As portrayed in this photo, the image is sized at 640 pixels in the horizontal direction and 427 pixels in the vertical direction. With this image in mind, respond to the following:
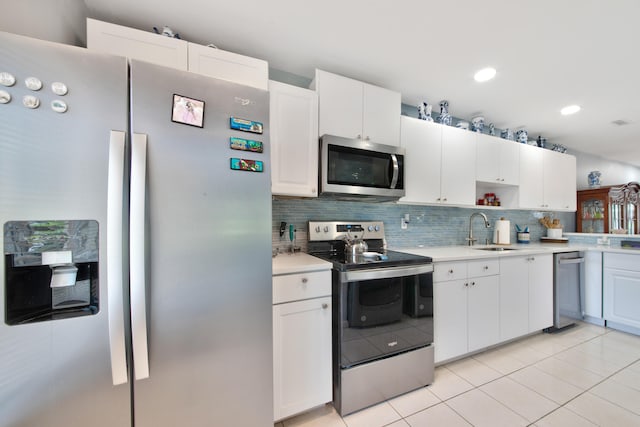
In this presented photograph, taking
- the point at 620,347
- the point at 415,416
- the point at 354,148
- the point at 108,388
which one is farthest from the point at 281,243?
the point at 620,347

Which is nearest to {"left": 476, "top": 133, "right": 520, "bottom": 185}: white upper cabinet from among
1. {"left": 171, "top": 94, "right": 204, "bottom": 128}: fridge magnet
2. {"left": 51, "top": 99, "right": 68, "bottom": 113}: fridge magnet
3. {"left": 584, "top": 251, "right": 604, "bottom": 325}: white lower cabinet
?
{"left": 584, "top": 251, "right": 604, "bottom": 325}: white lower cabinet

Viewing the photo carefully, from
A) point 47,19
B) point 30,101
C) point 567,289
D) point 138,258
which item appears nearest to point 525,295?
point 567,289

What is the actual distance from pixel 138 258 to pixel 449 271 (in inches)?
78.3

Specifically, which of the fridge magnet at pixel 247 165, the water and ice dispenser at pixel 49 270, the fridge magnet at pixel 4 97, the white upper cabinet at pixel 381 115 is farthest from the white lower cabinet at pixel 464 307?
the fridge magnet at pixel 4 97

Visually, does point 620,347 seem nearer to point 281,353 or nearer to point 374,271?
point 374,271

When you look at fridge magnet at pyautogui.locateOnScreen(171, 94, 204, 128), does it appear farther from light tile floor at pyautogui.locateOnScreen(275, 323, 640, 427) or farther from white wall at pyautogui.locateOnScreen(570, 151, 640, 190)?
white wall at pyautogui.locateOnScreen(570, 151, 640, 190)

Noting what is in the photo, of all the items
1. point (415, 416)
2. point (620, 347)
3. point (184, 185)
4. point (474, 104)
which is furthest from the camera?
point (474, 104)

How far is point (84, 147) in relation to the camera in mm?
810

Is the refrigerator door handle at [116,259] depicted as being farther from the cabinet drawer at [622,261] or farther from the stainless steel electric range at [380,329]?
the cabinet drawer at [622,261]

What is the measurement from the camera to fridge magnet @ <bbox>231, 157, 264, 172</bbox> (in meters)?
1.03

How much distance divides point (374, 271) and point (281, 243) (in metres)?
0.77

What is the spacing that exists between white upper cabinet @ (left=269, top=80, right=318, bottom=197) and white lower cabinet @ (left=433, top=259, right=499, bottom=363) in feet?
4.00

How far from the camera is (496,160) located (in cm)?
262

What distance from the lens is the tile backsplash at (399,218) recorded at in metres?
1.93
